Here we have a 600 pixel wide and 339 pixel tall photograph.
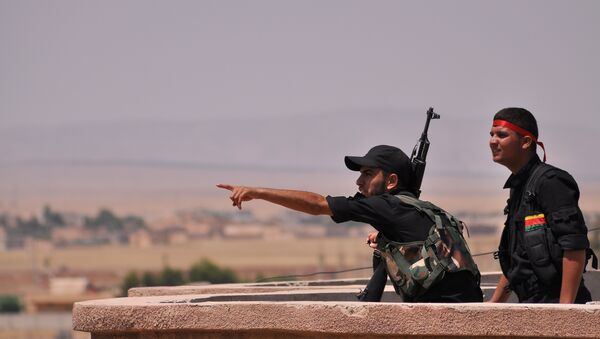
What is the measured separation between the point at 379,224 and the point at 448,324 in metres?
0.87

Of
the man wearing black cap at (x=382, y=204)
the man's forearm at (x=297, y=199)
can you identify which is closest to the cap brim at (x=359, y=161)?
the man wearing black cap at (x=382, y=204)

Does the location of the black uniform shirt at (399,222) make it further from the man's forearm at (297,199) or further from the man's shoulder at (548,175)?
the man's shoulder at (548,175)

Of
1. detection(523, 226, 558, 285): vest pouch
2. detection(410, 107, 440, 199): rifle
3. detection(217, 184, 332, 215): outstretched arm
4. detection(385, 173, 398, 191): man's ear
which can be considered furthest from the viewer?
detection(410, 107, 440, 199): rifle

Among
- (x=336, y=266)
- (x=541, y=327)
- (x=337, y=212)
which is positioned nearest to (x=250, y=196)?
(x=337, y=212)

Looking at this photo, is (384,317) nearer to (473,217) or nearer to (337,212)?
(337,212)

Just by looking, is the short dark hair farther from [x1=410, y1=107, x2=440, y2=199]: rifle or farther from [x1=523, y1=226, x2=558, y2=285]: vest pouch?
[x1=410, y1=107, x2=440, y2=199]: rifle

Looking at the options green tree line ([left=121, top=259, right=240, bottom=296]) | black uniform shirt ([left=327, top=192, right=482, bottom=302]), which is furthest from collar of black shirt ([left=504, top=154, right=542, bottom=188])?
green tree line ([left=121, top=259, right=240, bottom=296])

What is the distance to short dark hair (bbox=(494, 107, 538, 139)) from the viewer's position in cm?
902

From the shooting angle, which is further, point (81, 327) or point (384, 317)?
point (81, 327)

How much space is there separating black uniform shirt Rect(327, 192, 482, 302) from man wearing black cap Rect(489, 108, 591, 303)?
318 mm

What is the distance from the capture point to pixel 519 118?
9023 mm

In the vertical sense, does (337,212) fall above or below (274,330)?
above

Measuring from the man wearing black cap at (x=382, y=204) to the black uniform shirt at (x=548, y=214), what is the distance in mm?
282

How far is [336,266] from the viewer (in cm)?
16512
